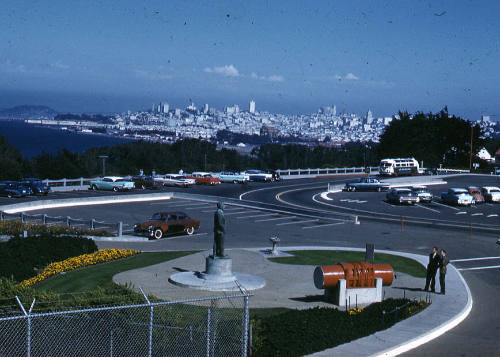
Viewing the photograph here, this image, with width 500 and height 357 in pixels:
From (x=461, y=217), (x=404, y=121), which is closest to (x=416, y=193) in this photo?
(x=461, y=217)

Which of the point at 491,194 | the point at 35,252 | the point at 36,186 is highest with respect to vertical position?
the point at 491,194

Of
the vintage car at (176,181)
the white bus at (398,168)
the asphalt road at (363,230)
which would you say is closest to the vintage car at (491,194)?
the asphalt road at (363,230)

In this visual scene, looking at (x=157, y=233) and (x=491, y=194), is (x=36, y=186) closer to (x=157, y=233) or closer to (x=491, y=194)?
(x=157, y=233)

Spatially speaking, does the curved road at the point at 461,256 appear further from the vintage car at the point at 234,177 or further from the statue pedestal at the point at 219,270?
the vintage car at the point at 234,177

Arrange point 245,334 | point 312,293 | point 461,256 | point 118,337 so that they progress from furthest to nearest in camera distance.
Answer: point 461,256 → point 312,293 → point 245,334 → point 118,337

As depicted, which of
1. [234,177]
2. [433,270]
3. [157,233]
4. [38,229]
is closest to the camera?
[433,270]

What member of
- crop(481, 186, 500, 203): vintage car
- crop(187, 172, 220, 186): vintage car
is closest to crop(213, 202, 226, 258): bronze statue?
crop(481, 186, 500, 203): vintage car

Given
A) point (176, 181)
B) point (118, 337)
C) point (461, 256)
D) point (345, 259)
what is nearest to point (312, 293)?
point (345, 259)

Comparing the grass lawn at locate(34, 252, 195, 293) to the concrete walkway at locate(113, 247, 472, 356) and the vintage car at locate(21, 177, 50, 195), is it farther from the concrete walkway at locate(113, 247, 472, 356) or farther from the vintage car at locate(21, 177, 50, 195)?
the vintage car at locate(21, 177, 50, 195)
